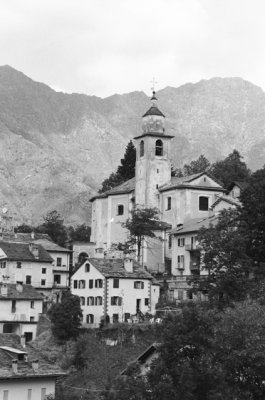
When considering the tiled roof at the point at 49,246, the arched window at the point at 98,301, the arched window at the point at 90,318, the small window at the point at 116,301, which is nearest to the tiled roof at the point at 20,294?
the arched window at the point at 90,318

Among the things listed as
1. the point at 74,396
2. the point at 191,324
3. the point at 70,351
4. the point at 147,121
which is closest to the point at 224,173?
the point at 147,121

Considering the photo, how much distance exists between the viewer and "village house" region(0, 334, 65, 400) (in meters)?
54.8

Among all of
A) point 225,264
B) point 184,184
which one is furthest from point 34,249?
point 225,264

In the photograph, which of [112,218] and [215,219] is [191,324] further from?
[112,218]

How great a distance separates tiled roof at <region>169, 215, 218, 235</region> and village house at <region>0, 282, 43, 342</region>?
718 inches

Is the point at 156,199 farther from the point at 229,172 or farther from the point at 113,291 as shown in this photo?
the point at 113,291

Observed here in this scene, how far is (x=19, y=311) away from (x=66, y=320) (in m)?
8.91

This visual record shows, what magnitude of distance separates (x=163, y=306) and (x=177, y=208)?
25.7 metres

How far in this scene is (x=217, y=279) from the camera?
69312 millimetres

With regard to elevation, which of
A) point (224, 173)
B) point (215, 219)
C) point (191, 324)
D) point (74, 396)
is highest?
point (224, 173)

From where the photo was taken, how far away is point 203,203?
106m

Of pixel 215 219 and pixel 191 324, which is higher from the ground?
pixel 215 219

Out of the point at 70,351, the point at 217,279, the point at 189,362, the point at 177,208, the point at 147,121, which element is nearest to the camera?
the point at 189,362

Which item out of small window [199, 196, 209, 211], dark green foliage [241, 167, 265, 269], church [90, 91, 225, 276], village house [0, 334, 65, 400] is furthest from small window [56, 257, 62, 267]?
village house [0, 334, 65, 400]
